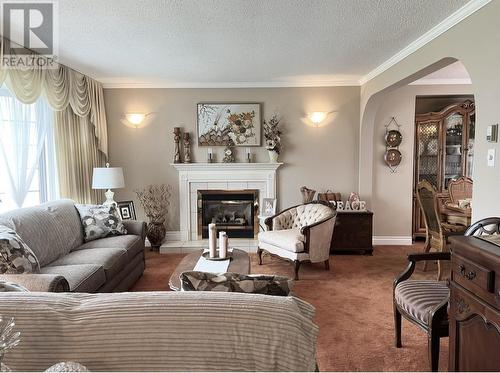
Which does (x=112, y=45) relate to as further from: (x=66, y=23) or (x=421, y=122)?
(x=421, y=122)

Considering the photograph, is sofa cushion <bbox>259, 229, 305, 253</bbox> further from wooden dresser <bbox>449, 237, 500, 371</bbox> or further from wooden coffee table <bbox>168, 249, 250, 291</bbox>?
wooden dresser <bbox>449, 237, 500, 371</bbox>

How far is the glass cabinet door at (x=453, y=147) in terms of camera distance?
497 cm

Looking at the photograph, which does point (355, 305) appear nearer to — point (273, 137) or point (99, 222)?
point (273, 137)

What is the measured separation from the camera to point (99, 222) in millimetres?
3660

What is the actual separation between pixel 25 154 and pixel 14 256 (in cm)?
164

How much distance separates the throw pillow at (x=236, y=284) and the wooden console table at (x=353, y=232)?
3.42m

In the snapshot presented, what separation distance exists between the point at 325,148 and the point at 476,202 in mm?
2807

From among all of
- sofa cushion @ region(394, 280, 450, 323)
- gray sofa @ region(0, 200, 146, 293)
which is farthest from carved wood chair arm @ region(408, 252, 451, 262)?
gray sofa @ region(0, 200, 146, 293)

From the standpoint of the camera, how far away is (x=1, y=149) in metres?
3.14

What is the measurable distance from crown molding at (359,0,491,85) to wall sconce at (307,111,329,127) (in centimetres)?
95

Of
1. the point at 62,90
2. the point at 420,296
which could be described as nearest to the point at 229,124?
the point at 62,90

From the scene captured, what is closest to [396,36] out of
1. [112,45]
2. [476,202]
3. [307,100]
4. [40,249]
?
[476,202]

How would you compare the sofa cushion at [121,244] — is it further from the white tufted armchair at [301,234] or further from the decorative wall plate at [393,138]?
the decorative wall plate at [393,138]

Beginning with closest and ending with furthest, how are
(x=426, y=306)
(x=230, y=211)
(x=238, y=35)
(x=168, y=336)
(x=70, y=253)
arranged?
(x=168, y=336), (x=426, y=306), (x=238, y=35), (x=70, y=253), (x=230, y=211)
